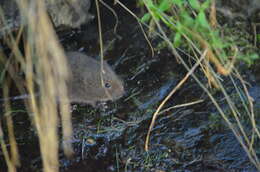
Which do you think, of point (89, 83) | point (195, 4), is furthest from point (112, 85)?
point (195, 4)

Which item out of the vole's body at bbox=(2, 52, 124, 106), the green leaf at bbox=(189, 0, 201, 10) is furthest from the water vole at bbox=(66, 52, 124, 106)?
the green leaf at bbox=(189, 0, 201, 10)

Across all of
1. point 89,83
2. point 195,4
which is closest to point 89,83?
point 89,83

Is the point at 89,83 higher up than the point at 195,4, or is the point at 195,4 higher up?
the point at 195,4

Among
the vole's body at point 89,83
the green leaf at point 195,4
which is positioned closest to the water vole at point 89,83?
the vole's body at point 89,83

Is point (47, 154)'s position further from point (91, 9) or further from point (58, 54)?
point (91, 9)

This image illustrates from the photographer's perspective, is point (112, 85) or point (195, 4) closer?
point (195, 4)

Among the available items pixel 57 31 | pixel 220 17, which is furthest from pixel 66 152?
pixel 220 17

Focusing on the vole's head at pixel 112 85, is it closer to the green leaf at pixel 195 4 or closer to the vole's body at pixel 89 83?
the vole's body at pixel 89 83

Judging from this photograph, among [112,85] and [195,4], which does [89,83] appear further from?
[195,4]

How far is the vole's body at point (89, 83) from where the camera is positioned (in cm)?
424

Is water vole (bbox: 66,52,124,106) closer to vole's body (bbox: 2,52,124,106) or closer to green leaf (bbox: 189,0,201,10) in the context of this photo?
vole's body (bbox: 2,52,124,106)

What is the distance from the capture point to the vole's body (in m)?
4.24

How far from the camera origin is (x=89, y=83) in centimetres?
428

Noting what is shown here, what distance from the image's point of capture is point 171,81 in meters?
4.21
